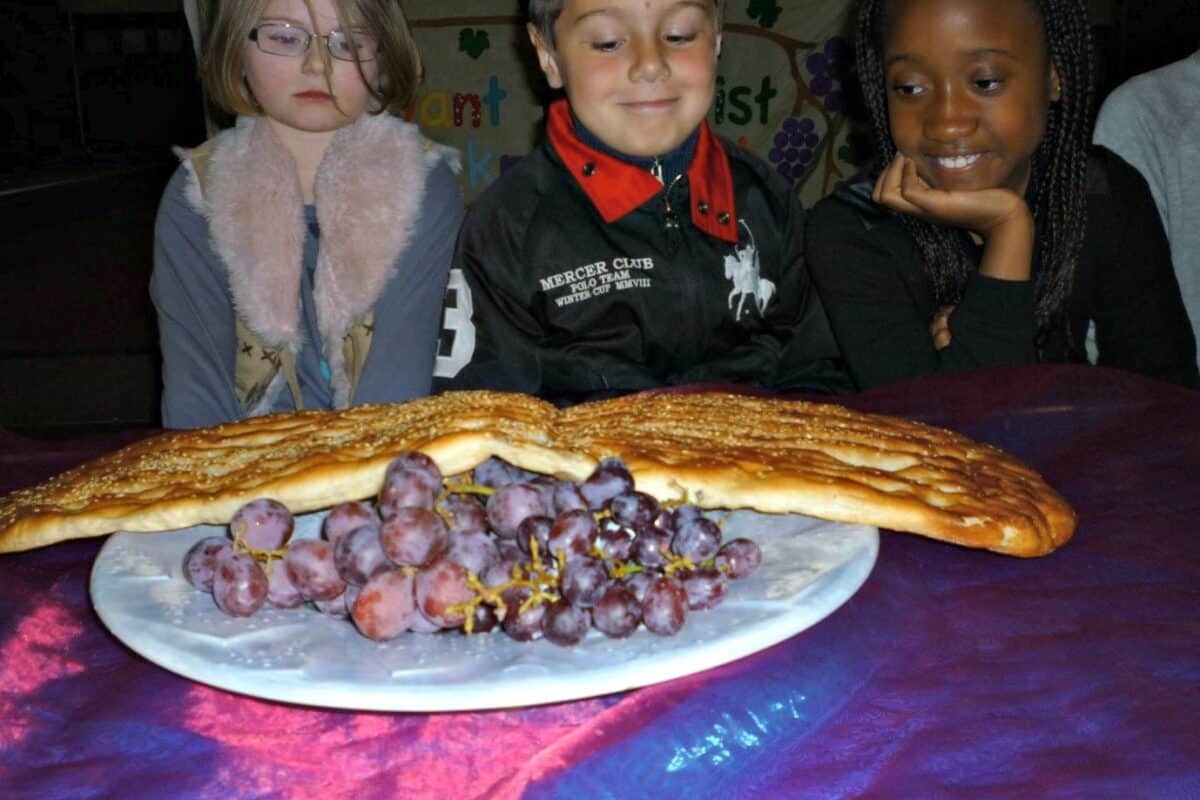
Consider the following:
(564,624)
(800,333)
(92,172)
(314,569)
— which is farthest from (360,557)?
(92,172)

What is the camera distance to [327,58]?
1.82 m

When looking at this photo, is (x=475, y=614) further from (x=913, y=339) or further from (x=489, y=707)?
(x=913, y=339)

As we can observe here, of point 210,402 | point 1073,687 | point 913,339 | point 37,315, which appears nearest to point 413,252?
point 210,402

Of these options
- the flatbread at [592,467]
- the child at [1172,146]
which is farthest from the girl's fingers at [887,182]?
the flatbread at [592,467]

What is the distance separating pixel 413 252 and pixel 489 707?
1.53 metres

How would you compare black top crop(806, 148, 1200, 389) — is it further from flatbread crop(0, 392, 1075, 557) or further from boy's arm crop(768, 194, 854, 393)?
flatbread crop(0, 392, 1075, 557)

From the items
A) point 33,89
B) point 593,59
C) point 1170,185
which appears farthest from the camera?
point 33,89

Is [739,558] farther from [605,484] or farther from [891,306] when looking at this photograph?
[891,306]

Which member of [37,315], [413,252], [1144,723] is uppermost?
[413,252]

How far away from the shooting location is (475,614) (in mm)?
723

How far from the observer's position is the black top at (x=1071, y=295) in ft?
5.92

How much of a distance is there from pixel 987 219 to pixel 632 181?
1.83ft

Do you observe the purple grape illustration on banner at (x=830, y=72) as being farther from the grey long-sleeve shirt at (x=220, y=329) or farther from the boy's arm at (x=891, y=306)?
the grey long-sleeve shirt at (x=220, y=329)

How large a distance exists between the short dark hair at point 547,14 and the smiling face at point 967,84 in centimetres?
27
